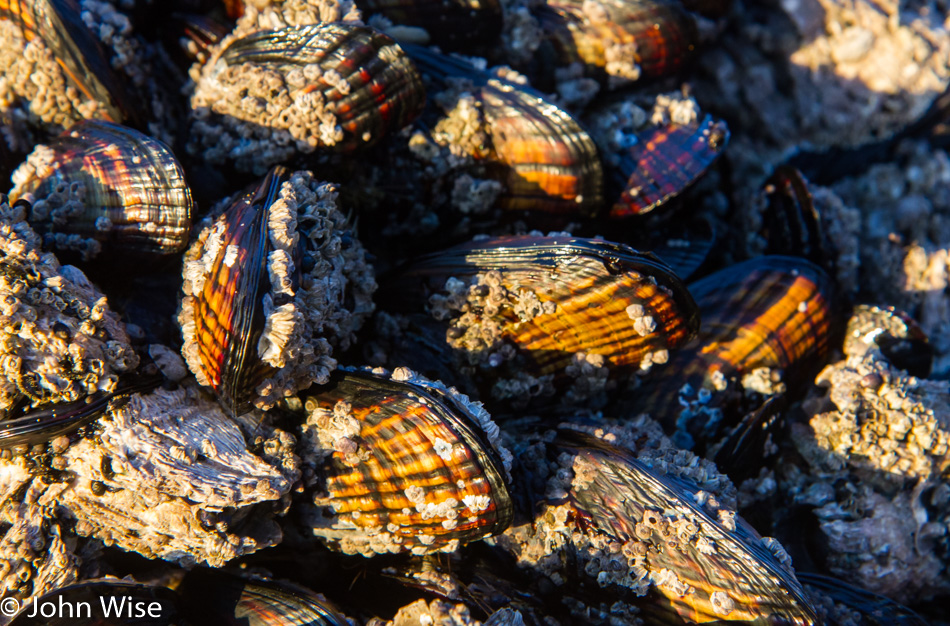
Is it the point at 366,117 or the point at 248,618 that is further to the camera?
the point at 366,117

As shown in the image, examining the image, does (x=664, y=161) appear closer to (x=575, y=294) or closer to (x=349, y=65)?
(x=575, y=294)

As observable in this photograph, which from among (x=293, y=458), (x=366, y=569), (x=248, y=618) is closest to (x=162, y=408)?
(x=293, y=458)

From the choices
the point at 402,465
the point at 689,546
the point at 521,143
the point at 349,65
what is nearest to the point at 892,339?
the point at 689,546

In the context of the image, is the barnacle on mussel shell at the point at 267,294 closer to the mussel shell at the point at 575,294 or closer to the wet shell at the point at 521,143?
the mussel shell at the point at 575,294

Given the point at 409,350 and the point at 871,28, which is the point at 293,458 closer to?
the point at 409,350

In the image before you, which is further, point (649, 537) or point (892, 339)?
point (892, 339)

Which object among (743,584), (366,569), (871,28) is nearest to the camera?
(743,584)

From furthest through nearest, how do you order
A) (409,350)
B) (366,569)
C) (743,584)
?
(409,350)
(366,569)
(743,584)

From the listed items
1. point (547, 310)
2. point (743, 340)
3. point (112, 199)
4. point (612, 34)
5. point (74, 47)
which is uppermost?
point (74, 47)

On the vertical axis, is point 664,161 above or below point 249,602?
above
